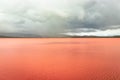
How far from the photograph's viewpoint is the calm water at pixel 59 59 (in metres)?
2.46

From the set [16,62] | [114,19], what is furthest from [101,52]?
[16,62]

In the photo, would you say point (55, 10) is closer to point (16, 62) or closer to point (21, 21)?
point (21, 21)

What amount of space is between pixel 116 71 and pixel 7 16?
897 mm

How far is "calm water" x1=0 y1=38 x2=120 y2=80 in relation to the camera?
246cm

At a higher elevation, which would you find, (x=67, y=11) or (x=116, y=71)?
(x=67, y=11)

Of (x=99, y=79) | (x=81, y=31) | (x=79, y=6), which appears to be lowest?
(x=99, y=79)

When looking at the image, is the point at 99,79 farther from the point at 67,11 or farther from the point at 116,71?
the point at 67,11

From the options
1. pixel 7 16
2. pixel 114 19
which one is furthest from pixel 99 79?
pixel 7 16

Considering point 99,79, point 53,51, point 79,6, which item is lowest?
point 99,79

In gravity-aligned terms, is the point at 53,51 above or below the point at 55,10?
below

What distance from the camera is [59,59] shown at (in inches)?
97.7

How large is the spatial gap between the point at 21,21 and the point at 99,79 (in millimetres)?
711

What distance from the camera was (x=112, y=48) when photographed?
8.17 ft

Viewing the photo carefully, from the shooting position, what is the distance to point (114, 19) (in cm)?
249
